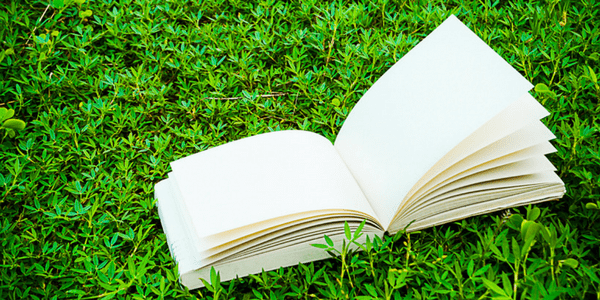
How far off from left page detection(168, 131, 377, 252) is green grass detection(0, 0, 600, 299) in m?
0.21

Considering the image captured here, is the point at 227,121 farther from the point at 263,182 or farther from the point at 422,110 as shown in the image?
the point at 422,110

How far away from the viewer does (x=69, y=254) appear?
1.86m

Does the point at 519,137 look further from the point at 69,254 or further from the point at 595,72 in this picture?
the point at 69,254

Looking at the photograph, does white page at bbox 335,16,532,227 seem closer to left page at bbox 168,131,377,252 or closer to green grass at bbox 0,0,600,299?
left page at bbox 168,131,377,252

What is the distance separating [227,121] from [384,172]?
94 cm

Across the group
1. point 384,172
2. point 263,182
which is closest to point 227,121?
point 263,182

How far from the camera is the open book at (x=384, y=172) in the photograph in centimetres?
164

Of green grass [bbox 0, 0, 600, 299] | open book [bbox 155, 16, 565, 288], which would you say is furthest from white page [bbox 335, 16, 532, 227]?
green grass [bbox 0, 0, 600, 299]

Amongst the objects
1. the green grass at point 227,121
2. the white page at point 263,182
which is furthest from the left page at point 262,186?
the green grass at point 227,121

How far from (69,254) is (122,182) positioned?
38cm

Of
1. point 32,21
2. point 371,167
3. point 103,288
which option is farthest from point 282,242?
point 32,21

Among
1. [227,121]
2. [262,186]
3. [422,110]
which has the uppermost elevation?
[422,110]

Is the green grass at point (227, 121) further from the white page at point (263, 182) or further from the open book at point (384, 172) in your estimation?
the white page at point (263, 182)

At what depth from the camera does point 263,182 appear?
176 centimetres
